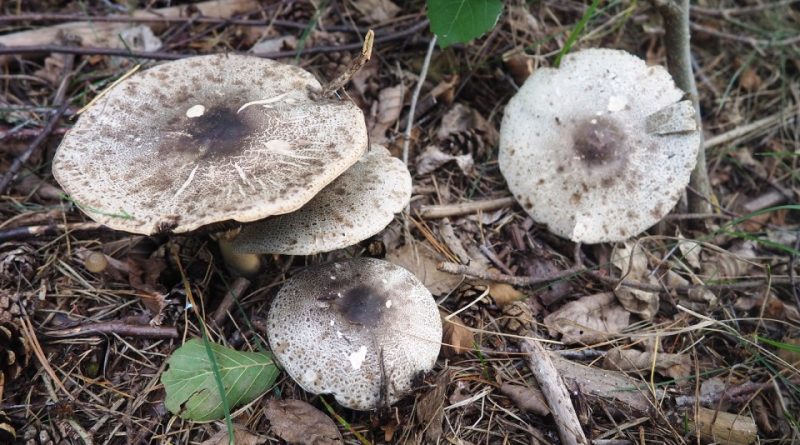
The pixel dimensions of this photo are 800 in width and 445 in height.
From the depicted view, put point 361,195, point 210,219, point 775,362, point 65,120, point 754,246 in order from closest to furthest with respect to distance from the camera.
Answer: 1. point 210,219
2. point 361,195
3. point 775,362
4. point 65,120
5. point 754,246

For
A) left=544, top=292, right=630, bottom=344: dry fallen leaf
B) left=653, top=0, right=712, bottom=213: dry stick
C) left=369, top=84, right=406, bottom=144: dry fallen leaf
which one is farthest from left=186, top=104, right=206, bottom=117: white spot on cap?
left=653, top=0, right=712, bottom=213: dry stick

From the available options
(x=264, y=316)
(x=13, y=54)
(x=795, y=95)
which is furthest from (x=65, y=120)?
(x=795, y=95)

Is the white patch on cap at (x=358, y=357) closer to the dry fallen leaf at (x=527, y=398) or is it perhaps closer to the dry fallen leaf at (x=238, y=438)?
Answer: the dry fallen leaf at (x=238, y=438)

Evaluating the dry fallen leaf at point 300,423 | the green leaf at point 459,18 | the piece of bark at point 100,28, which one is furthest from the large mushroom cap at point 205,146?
the piece of bark at point 100,28

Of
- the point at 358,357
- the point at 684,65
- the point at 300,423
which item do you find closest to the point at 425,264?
the point at 358,357

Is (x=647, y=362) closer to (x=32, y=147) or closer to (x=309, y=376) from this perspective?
(x=309, y=376)

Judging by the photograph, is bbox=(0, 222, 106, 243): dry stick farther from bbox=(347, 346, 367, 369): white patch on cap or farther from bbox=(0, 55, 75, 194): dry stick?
bbox=(347, 346, 367, 369): white patch on cap

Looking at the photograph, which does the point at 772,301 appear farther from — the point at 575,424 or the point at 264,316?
the point at 264,316
